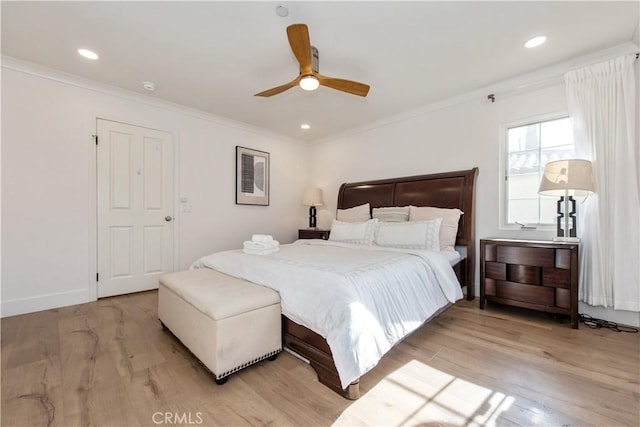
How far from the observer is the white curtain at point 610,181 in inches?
90.7

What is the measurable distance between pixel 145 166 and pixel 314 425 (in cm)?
353

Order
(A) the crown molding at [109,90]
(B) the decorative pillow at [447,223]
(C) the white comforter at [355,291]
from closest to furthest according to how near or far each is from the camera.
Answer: (C) the white comforter at [355,291], (A) the crown molding at [109,90], (B) the decorative pillow at [447,223]

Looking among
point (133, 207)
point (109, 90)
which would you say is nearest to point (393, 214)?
point (133, 207)

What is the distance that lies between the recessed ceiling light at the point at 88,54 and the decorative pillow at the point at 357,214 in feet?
10.9

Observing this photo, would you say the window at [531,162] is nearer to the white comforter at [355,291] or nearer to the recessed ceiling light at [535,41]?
the recessed ceiling light at [535,41]

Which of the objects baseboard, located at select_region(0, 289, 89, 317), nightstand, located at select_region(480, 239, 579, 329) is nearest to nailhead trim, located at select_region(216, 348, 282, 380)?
nightstand, located at select_region(480, 239, 579, 329)

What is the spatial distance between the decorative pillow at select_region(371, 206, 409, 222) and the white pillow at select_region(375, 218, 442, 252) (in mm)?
398

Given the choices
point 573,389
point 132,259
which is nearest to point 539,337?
point 573,389

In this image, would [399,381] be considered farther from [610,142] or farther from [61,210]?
[61,210]

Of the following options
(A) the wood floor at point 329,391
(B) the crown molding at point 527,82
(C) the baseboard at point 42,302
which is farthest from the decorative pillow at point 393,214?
→ (C) the baseboard at point 42,302

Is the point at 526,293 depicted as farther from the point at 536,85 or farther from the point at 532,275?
the point at 536,85

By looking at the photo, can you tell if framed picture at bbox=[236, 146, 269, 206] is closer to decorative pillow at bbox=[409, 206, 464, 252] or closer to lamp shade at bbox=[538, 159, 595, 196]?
decorative pillow at bbox=[409, 206, 464, 252]

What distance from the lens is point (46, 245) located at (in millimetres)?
2857

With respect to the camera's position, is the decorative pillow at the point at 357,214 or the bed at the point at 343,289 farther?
the decorative pillow at the point at 357,214
